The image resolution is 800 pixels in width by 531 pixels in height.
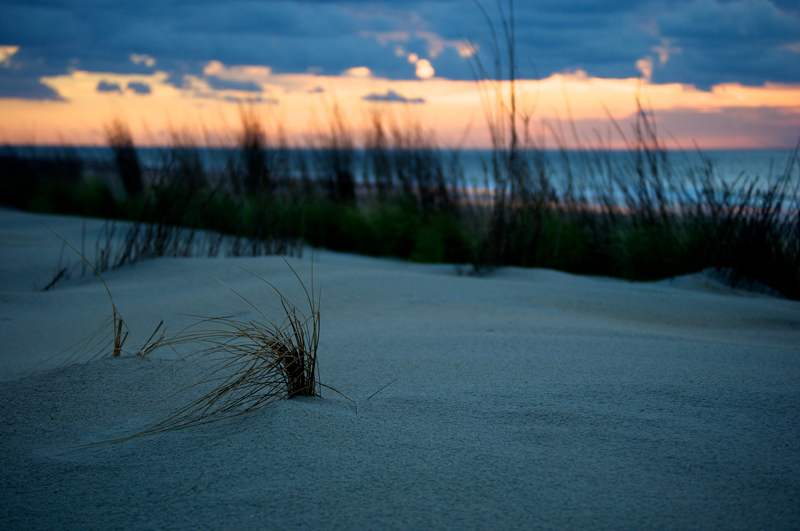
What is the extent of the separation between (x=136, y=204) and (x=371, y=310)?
14.5 ft

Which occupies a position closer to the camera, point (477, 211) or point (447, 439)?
point (447, 439)

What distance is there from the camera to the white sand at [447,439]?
904 mm

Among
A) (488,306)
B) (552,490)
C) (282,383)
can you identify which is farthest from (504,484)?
(488,306)

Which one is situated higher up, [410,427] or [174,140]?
[174,140]

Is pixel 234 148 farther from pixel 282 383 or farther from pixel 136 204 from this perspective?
pixel 282 383

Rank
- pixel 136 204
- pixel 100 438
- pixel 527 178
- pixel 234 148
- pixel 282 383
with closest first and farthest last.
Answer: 1. pixel 100 438
2. pixel 282 383
3. pixel 527 178
4. pixel 136 204
5. pixel 234 148

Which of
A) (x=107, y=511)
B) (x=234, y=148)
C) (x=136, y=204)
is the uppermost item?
(x=234, y=148)

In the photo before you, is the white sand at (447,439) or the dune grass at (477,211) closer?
the white sand at (447,439)

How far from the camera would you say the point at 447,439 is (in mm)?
Answer: 1129

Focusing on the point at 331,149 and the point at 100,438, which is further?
the point at 331,149

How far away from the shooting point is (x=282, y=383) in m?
1.37

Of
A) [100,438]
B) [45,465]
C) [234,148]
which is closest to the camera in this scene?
[45,465]

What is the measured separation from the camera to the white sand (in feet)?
2.97

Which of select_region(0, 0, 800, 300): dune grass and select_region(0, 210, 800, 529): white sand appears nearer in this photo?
select_region(0, 210, 800, 529): white sand
